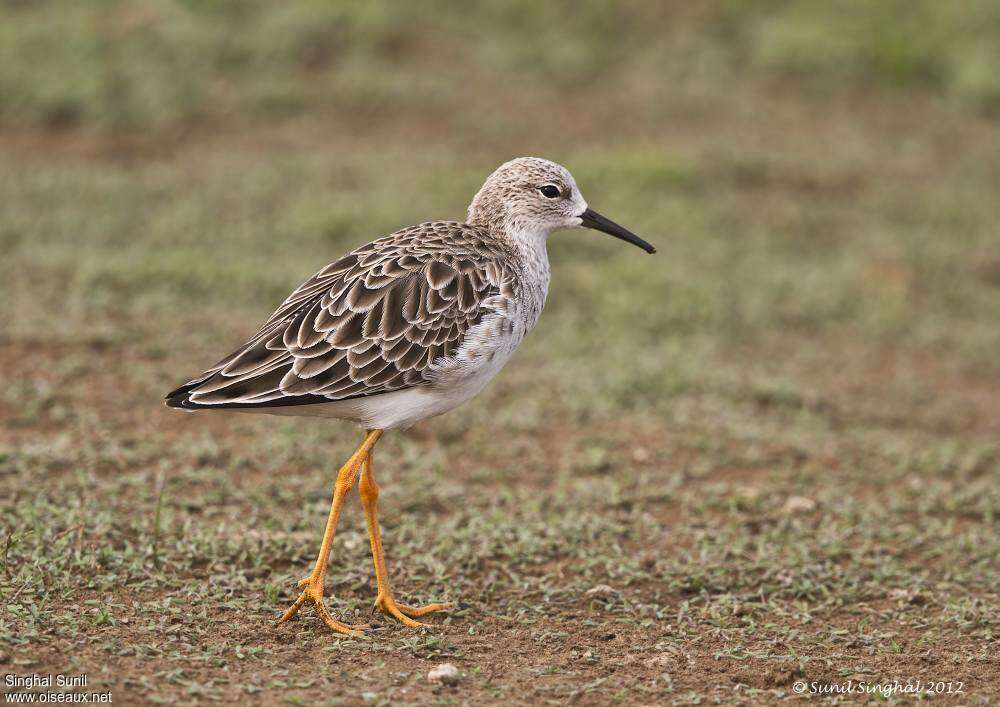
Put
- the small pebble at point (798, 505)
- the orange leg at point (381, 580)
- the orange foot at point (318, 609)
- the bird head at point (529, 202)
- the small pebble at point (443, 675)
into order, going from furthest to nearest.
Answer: the small pebble at point (798, 505) → the bird head at point (529, 202) → the orange leg at point (381, 580) → the orange foot at point (318, 609) → the small pebble at point (443, 675)

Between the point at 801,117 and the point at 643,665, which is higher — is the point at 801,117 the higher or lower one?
the higher one

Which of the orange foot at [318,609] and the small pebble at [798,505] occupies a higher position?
the orange foot at [318,609]

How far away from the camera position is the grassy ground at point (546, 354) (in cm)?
576

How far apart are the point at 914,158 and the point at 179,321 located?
8774mm

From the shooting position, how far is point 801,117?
15.1 m

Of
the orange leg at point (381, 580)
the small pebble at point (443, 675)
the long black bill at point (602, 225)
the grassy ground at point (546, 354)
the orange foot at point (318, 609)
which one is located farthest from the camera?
the long black bill at point (602, 225)

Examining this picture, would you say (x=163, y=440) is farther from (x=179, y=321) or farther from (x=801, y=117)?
(x=801, y=117)

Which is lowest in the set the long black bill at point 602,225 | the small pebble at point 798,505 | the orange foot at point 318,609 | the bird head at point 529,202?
the small pebble at point 798,505

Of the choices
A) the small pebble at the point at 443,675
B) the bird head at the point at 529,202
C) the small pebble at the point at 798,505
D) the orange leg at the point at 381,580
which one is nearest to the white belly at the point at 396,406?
the orange leg at the point at 381,580

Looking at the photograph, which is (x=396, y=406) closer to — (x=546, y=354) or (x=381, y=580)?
(x=381, y=580)

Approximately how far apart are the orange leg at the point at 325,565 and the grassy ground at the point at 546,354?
0.33 feet

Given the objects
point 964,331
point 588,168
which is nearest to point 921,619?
point 964,331

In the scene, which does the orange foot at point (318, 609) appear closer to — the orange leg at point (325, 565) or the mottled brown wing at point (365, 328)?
the orange leg at point (325, 565)

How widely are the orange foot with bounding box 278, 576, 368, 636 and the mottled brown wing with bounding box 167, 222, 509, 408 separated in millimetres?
838
